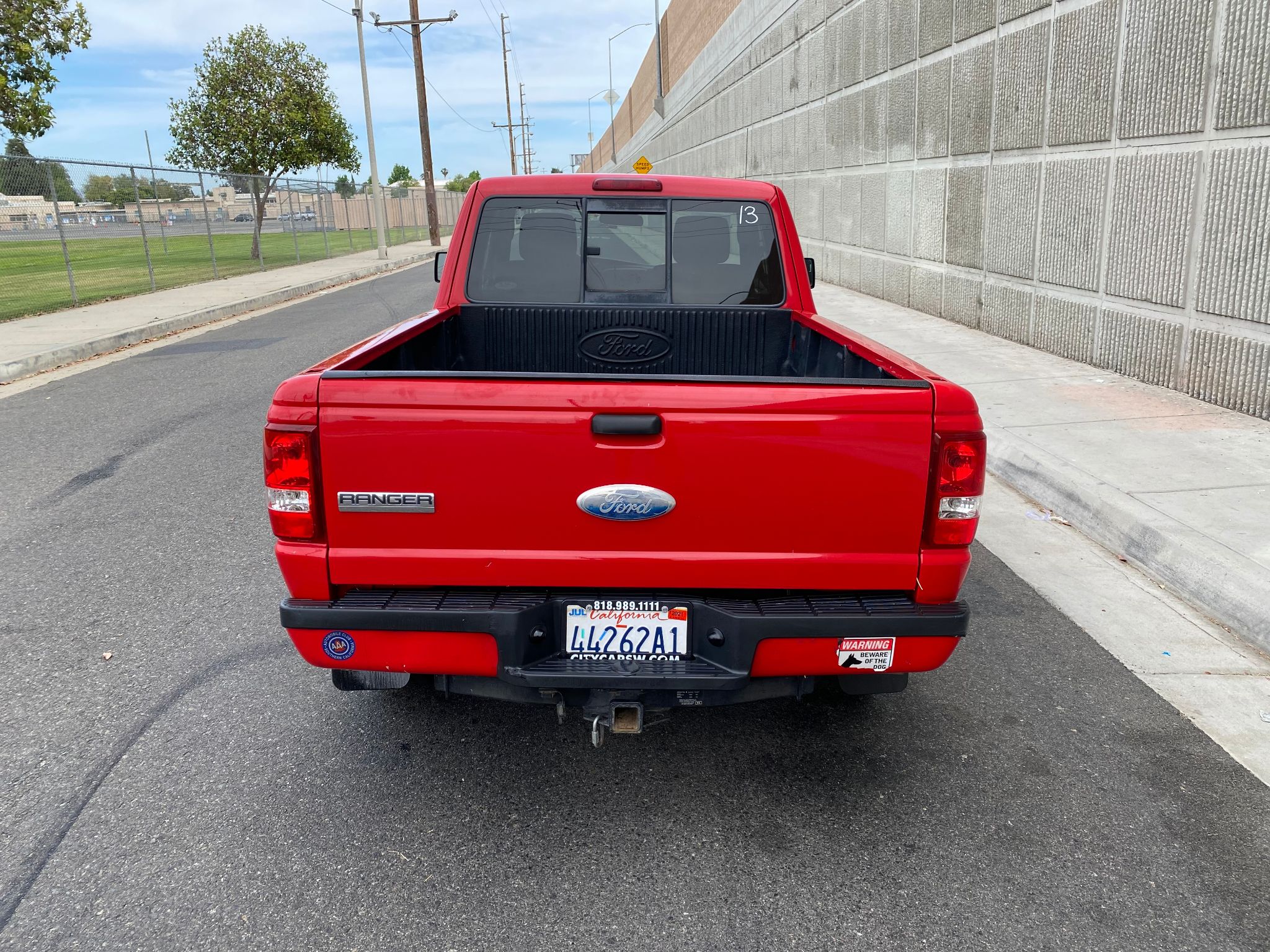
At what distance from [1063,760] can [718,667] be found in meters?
1.33

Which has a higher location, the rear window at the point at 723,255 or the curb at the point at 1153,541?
the rear window at the point at 723,255

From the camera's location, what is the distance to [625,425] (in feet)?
8.55

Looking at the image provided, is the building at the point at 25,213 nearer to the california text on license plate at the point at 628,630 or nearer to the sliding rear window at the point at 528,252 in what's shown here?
the sliding rear window at the point at 528,252

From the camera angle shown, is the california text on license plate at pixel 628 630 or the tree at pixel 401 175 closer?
the california text on license plate at pixel 628 630

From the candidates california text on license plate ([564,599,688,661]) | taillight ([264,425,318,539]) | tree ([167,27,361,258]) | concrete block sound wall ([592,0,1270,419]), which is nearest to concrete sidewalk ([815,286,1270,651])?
concrete block sound wall ([592,0,1270,419])

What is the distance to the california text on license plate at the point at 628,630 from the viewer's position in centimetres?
278

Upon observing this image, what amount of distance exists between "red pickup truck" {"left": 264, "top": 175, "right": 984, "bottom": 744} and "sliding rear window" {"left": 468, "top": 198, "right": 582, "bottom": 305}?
65.5 inches

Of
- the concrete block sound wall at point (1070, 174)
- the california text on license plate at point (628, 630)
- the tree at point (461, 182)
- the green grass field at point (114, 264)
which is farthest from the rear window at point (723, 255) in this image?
the tree at point (461, 182)

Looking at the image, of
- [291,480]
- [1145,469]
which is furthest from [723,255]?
→ [1145,469]

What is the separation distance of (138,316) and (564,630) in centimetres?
1479

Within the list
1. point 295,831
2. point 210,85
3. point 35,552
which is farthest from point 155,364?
point 210,85

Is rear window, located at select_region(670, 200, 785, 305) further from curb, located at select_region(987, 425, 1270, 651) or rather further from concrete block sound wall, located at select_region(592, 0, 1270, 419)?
concrete block sound wall, located at select_region(592, 0, 1270, 419)

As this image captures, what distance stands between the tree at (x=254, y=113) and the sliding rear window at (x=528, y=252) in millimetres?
26117

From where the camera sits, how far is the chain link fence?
1526 cm
